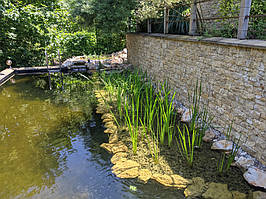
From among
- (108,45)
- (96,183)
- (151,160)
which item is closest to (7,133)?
(96,183)

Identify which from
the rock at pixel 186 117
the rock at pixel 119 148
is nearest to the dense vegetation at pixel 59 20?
the rock at pixel 186 117

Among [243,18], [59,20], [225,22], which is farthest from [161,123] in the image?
[59,20]

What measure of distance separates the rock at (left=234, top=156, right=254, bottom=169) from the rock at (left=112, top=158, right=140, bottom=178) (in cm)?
145

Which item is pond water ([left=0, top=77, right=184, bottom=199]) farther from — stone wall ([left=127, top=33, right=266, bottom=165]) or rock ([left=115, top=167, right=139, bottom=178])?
stone wall ([left=127, top=33, right=266, bottom=165])

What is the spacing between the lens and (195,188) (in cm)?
278

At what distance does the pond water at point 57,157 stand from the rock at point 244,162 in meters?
1.02

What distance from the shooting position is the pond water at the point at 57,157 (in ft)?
9.40

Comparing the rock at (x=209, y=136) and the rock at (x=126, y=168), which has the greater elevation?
the rock at (x=209, y=136)

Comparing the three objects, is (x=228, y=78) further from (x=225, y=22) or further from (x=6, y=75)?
(x=6, y=75)

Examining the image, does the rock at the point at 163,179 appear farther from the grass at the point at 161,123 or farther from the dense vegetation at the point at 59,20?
the dense vegetation at the point at 59,20

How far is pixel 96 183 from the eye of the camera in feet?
9.89

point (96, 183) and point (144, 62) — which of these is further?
point (144, 62)

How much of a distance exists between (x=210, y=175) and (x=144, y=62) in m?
5.57

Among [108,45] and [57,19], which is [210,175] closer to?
[57,19]
